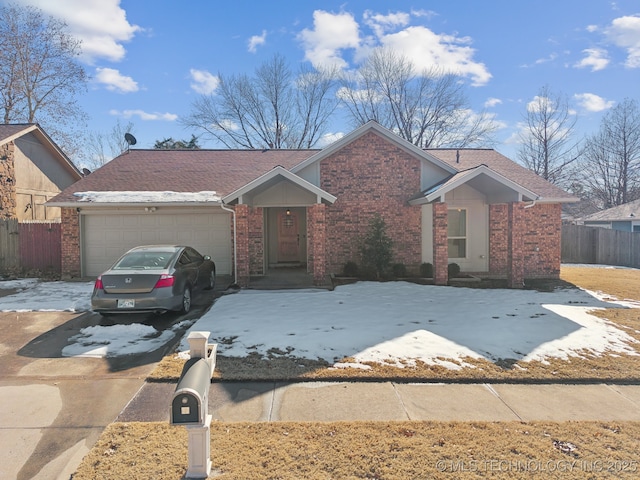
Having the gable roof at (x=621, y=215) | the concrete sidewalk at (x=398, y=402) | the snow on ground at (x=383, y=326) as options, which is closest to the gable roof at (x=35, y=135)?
the snow on ground at (x=383, y=326)

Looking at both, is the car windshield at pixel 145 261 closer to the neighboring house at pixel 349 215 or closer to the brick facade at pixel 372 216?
the neighboring house at pixel 349 215

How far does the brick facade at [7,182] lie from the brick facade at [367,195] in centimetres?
1318

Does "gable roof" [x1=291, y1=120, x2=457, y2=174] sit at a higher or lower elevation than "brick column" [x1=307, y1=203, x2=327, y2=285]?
higher

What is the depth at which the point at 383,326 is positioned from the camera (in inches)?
274

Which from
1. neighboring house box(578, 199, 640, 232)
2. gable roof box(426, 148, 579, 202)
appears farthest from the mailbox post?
neighboring house box(578, 199, 640, 232)

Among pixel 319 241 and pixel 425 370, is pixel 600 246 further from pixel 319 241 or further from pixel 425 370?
pixel 425 370

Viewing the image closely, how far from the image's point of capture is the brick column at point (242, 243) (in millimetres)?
10789

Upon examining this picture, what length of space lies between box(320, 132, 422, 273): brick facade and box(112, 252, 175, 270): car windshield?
5796 mm

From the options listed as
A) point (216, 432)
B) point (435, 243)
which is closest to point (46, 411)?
point (216, 432)

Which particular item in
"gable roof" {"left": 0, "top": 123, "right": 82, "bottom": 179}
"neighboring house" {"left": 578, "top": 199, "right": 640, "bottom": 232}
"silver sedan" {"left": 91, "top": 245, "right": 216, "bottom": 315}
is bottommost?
"silver sedan" {"left": 91, "top": 245, "right": 216, "bottom": 315}

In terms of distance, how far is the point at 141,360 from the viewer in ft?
18.1

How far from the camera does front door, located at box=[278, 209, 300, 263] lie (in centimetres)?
1491

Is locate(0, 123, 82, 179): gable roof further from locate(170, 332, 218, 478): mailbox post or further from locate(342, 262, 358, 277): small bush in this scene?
locate(170, 332, 218, 478): mailbox post

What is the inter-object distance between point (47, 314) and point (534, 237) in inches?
549
